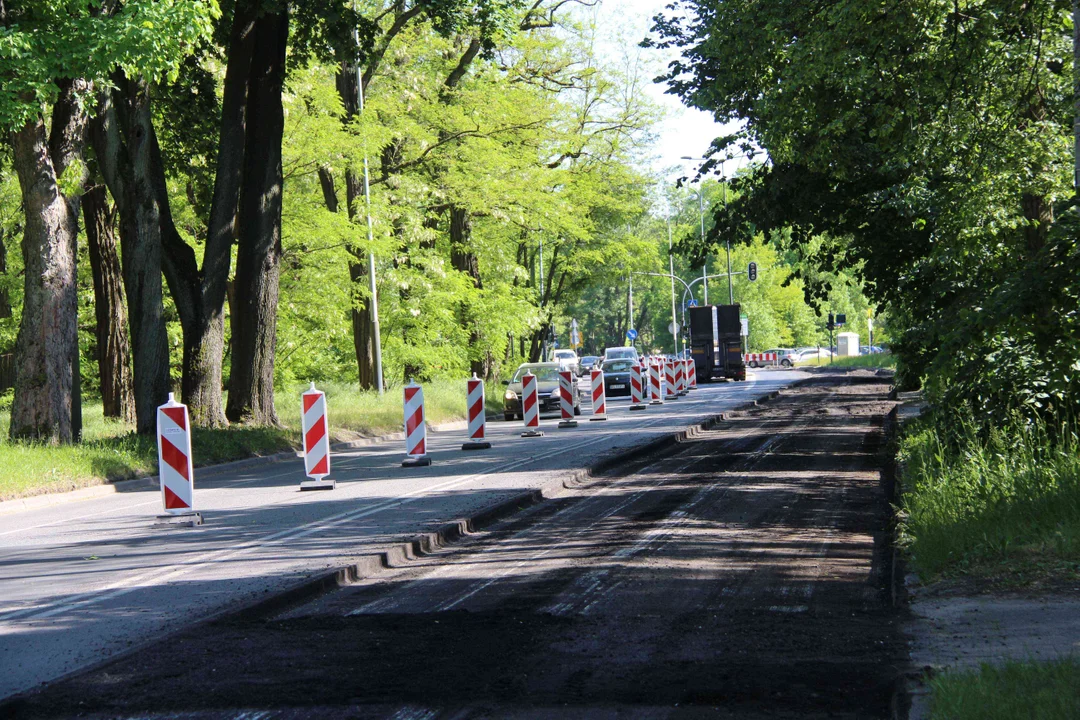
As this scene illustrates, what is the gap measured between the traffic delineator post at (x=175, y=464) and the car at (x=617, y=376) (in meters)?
33.9

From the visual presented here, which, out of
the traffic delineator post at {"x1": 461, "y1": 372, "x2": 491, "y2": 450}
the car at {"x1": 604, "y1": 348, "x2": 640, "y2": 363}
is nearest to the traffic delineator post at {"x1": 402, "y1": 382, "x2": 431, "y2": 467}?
the traffic delineator post at {"x1": 461, "y1": 372, "x2": 491, "y2": 450}

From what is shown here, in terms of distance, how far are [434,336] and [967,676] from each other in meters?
33.8

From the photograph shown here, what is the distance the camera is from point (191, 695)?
546cm

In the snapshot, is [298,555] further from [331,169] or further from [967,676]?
[331,169]

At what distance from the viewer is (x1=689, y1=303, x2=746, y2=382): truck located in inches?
2277

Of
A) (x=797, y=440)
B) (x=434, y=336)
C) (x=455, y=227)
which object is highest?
(x=455, y=227)

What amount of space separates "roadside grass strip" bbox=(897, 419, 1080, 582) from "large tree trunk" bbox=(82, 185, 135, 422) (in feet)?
68.2

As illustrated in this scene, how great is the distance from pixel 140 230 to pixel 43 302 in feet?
9.51

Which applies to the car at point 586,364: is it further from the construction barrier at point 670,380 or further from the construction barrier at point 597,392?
the construction barrier at point 597,392

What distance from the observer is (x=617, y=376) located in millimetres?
45844

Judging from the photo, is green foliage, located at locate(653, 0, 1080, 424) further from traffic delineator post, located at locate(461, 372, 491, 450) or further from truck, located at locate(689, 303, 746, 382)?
truck, located at locate(689, 303, 746, 382)

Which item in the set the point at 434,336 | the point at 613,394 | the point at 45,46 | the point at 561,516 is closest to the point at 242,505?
the point at 561,516

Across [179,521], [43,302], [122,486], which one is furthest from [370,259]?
[179,521]

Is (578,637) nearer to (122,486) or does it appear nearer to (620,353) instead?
(122,486)
